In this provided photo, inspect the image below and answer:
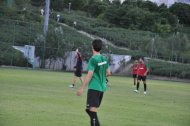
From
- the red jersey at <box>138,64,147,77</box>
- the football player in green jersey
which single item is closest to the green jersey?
the football player in green jersey

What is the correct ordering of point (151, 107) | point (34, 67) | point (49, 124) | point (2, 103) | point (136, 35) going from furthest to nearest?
point (136, 35) → point (34, 67) → point (151, 107) → point (2, 103) → point (49, 124)

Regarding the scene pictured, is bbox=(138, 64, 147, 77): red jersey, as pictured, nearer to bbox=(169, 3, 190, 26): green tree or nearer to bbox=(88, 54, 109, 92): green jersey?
bbox=(88, 54, 109, 92): green jersey

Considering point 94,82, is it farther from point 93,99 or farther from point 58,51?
point 58,51

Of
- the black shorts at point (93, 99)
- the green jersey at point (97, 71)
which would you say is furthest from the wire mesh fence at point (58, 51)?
the black shorts at point (93, 99)

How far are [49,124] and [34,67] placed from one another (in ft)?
150

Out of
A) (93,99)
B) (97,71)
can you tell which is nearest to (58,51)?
(97,71)

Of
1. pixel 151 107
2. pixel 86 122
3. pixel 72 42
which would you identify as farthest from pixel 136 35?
pixel 86 122

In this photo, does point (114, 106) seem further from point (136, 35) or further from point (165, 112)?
point (136, 35)

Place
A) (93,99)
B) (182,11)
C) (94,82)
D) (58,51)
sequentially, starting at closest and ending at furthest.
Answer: (93,99), (94,82), (58,51), (182,11)

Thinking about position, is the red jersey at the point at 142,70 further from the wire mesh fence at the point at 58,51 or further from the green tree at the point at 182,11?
the green tree at the point at 182,11

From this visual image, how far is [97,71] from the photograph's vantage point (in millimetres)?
10820

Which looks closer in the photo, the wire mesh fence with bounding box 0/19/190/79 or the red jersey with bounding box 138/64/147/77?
the red jersey with bounding box 138/64/147/77

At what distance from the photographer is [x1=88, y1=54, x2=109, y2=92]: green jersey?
1070cm

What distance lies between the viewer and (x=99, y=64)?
1077 centimetres
